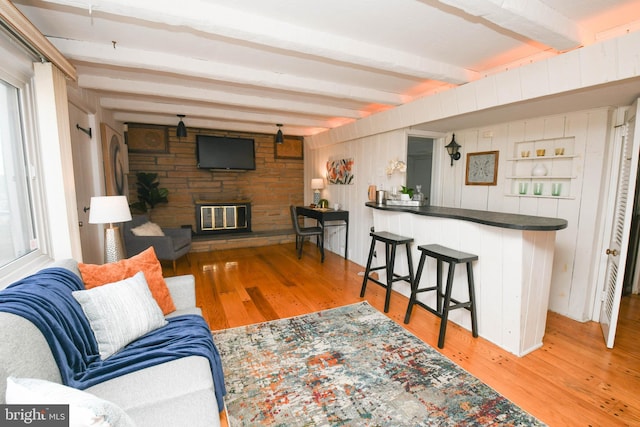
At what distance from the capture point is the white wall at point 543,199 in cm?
269

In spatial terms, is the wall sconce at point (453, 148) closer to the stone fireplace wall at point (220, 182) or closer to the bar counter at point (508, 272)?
the bar counter at point (508, 272)

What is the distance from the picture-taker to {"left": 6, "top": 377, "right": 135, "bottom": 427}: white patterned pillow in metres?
0.75

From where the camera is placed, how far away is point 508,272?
2258 mm

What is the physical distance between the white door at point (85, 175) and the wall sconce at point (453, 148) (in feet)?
14.6

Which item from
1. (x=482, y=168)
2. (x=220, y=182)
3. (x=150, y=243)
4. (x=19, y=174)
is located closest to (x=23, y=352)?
(x=19, y=174)

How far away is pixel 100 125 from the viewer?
3543mm

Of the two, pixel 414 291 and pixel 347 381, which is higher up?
pixel 414 291

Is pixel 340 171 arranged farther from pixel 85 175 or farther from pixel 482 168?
pixel 85 175

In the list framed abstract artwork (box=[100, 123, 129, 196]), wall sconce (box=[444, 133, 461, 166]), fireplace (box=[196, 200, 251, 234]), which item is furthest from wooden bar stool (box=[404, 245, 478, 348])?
fireplace (box=[196, 200, 251, 234])

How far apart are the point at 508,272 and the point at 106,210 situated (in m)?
3.31

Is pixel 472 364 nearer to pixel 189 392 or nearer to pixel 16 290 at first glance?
pixel 189 392

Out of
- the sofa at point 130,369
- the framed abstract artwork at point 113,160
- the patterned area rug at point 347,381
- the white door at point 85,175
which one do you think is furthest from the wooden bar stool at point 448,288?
the framed abstract artwork at point 113,160

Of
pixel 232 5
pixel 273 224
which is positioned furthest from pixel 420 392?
pixel 273 224

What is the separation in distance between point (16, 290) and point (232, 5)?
6.29 feet
